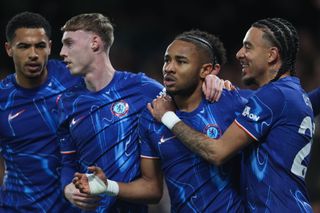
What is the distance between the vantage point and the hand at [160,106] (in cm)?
625

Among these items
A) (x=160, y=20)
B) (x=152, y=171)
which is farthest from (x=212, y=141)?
(x=160, y=20)

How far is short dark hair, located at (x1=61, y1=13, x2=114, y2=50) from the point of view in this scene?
6.89 meters

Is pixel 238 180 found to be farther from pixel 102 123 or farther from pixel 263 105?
Answer: pixel 102 123

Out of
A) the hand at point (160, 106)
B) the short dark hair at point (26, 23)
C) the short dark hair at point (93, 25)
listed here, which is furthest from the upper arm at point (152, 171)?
the short dark hair at point (26, 23)

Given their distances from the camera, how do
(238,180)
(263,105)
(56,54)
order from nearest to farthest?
(263,105) → (238,180) → (56,54)

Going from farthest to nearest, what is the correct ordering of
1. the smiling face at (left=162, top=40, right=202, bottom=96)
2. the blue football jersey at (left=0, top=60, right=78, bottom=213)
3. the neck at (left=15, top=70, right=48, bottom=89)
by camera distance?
the neck at (left=15, top=70, right=48, bottom=89)
the blue football jersey at (left=0, top=60, right=78, bottom=213)
the smiling face at (left=162, top=40, right=202, bottom=96)

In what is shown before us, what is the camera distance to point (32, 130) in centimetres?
710

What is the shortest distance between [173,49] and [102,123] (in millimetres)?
895

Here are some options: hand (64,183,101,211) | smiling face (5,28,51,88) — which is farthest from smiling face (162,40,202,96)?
smiling face (5,28,51,88)

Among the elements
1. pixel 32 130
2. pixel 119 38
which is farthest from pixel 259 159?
pixel 119 38

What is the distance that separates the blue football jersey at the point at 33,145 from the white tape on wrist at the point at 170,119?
133 cm

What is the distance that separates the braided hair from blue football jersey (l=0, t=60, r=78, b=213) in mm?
1941

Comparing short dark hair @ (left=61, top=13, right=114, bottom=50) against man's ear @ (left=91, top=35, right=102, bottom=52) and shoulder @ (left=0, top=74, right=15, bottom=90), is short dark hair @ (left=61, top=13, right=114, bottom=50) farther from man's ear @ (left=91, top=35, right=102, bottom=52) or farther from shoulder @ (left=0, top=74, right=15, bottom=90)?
shoulder @ (left=0, top=74, right=15, bottom=90)

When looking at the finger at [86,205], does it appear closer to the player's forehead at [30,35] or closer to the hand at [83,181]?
the hand at [83,181]
